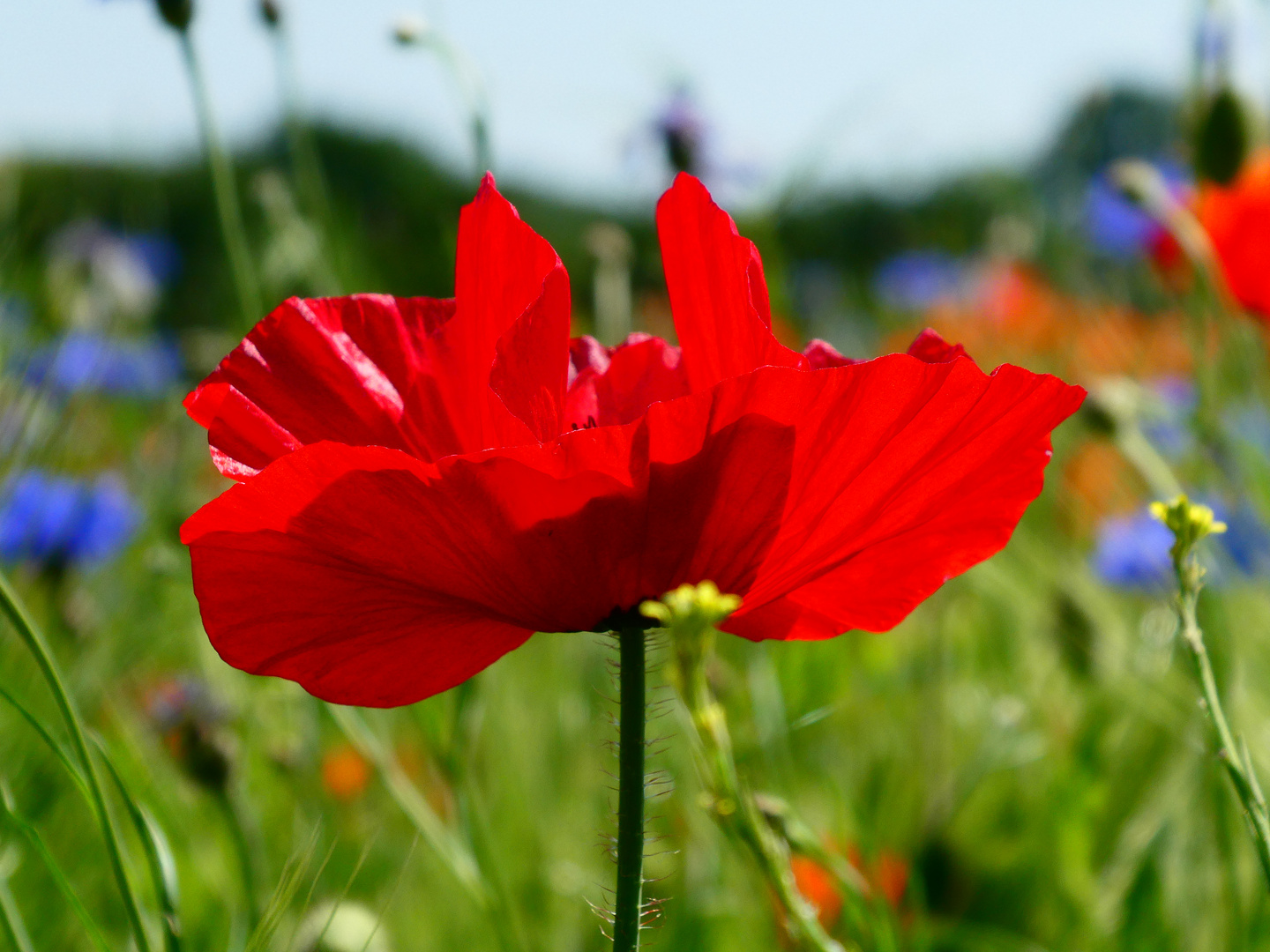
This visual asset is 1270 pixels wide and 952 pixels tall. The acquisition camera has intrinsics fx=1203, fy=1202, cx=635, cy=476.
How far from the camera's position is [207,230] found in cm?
444

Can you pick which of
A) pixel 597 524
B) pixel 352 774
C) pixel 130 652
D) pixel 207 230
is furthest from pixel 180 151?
pixel 597 524

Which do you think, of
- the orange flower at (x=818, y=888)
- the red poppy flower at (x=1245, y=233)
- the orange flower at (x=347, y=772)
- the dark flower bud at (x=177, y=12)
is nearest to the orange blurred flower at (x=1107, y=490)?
the red poppy flower at (x=1245, y=233)

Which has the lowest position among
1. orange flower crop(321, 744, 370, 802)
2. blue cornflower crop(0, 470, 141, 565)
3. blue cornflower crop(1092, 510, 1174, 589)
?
orange flower crop(321, 744, 370, 802)

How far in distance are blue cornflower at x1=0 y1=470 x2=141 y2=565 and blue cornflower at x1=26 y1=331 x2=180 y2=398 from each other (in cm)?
4

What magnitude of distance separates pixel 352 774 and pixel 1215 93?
90cm

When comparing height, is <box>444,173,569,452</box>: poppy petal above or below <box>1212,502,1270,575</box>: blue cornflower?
below

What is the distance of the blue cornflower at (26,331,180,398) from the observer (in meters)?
0.42

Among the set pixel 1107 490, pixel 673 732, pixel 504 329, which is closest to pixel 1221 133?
pixel 1107 490

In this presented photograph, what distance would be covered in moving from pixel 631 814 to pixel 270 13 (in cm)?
61

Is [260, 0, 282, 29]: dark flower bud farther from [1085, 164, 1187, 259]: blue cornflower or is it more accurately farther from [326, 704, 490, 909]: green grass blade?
[1085, 164, 1187, 259]: blue cornflower

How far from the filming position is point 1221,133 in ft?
2.43

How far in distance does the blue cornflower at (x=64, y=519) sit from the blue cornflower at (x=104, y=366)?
1.7 inches

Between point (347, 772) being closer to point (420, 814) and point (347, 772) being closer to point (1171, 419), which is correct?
point (420, 814)

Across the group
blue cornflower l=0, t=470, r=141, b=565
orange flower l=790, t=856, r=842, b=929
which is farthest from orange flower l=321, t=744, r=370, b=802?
orange flower l=790, t=856, r=842, b=929
